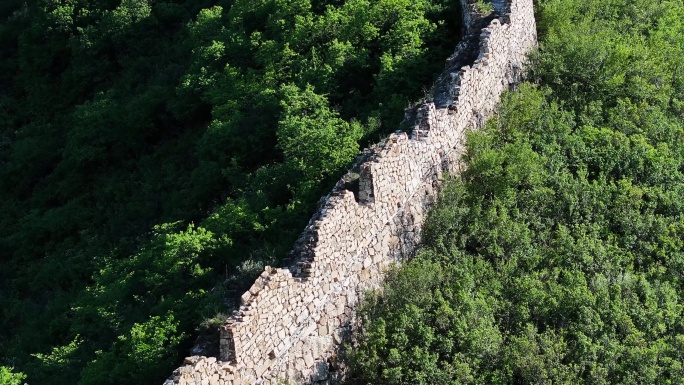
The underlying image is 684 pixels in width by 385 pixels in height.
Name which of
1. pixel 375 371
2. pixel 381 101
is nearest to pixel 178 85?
pixel 381 101

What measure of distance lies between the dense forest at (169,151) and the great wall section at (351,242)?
98cm

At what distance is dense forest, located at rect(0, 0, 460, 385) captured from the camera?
57.6 ft

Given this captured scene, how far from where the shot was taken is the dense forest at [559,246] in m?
14.7

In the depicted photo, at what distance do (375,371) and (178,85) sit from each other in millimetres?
11341

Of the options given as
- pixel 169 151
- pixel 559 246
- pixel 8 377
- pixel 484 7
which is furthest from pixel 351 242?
pixel 169 151

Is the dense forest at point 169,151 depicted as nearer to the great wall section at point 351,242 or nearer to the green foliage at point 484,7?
the green foliage at point 484,7

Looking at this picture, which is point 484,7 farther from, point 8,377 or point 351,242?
point 8,377

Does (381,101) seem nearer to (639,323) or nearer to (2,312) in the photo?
(639,323)

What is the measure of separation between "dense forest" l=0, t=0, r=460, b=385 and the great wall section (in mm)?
983

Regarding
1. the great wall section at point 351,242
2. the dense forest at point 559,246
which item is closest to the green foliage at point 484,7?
the great wall section at point 351,242

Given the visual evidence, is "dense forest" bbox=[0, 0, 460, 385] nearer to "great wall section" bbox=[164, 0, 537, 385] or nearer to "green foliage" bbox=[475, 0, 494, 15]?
"green foliage" bbox=[475, 0, 494, 15]

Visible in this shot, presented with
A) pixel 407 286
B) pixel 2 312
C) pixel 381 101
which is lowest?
pixel 2 312

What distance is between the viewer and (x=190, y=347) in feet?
50.8

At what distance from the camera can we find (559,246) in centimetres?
1677
